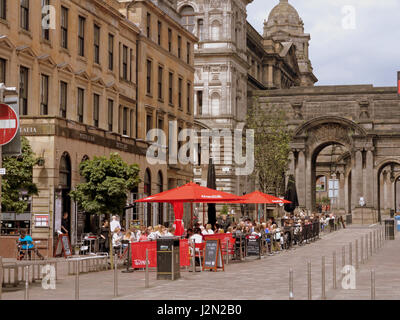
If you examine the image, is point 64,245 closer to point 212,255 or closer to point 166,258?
point 212,255

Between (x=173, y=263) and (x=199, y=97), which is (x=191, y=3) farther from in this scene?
(x=173, y=263)

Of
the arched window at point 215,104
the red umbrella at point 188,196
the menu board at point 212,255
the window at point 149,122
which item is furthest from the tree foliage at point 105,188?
the arched window at point 215,104

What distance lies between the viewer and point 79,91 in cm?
4141

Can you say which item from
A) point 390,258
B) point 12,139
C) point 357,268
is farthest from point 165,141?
point 12,139

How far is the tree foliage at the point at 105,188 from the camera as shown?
104ft

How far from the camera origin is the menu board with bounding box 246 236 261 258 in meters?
34.8

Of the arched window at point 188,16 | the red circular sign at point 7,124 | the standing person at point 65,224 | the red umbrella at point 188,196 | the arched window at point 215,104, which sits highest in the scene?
the arched window at point 188,16

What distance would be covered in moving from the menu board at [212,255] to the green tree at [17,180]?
21.0 ft

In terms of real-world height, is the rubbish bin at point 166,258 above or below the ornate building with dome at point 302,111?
below

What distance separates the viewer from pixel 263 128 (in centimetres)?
6919

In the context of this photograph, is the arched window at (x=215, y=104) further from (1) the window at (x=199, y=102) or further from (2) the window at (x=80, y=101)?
(2) the window at (x=80, y=101)

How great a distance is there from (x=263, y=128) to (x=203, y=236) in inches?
1539

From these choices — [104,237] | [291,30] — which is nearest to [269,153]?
[104,237]

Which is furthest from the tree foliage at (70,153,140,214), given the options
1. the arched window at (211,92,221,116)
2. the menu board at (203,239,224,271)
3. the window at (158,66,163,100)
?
the arched window at (211,92,221,116)
